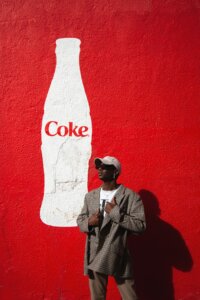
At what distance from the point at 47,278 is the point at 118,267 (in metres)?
0.98

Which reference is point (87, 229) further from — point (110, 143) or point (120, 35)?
point (120, 35)

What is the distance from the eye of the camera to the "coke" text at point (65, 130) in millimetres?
3330

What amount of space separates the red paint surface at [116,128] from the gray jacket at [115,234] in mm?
597

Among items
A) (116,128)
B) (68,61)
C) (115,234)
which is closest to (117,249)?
(115,234)

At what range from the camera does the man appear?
8.45ft

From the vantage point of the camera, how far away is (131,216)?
8.71 feet

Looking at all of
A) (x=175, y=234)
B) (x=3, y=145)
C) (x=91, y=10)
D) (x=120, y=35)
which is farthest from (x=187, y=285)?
(x=91, y=10)

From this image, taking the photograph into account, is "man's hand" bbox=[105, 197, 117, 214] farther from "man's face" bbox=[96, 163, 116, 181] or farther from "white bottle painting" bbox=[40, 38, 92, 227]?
"white bottle painting" bbox=[40, 38, 92, 227]

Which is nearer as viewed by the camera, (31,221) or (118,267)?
(118,267)

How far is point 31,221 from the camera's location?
331cm

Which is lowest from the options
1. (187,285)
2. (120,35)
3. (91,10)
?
(187,285)

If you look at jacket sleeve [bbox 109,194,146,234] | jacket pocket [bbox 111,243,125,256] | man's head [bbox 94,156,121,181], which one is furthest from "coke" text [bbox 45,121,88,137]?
jacket pocket [bbox 111,243,125,256]

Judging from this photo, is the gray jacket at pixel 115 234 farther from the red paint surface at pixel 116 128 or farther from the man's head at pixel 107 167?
the red paint surface at pixel 116 128

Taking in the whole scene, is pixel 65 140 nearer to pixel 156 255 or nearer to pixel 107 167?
pixel 107 167
